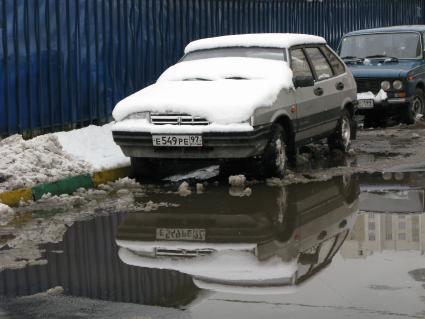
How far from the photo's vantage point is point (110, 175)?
9633 mm

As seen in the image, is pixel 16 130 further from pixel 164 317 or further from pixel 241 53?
pixel 164 317

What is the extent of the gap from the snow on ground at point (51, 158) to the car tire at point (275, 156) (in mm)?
1838

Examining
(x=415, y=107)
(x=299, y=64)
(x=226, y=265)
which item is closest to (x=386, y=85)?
(x=415, y=107)

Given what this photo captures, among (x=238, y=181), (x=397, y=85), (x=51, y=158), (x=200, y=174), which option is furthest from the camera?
(x=397, y=85)

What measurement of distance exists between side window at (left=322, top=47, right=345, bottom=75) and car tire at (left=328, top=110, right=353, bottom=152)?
21.7 inches

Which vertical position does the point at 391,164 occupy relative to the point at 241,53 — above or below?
below

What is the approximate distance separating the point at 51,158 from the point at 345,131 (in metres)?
4.21

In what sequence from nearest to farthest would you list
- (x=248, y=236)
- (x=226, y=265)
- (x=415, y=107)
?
(x=226, y=265)
(x=248, y=236)
(x=415, y=107)

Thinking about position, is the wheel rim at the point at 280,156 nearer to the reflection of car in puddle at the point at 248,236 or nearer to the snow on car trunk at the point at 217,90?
the reflection of car in puddle at the point at 248,236

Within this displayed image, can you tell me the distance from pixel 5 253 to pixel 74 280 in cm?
97

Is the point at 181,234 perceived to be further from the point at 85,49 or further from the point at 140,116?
the point at 85,49

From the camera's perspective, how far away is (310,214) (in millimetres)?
7559

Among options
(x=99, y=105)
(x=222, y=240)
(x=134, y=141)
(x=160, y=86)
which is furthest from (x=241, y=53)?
(x=222, y=240)

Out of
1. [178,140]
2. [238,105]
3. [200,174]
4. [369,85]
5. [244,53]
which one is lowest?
[200,174]
